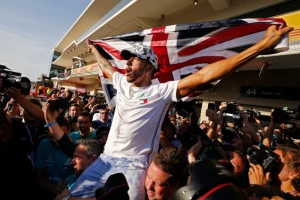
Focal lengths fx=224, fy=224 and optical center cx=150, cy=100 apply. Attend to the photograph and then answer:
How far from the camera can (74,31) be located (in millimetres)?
29641

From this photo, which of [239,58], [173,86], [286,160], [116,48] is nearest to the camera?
[239,58]

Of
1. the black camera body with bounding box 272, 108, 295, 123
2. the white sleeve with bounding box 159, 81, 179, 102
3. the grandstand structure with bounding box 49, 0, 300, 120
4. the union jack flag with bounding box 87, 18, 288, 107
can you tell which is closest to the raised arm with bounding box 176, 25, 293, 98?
the white sleeve with bounding box 159, 81, 179, 102

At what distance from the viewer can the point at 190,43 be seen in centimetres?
315

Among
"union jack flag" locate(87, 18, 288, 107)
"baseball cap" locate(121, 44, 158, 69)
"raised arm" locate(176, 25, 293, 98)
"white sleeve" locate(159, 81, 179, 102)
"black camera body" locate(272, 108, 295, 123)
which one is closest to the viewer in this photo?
"raised arm" locate(176, 25, 293, 98)

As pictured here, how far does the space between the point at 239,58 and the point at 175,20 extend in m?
12.1

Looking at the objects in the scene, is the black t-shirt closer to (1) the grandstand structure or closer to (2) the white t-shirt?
(2) the white t-shirt

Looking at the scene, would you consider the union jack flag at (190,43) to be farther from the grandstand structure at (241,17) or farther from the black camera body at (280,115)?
the grandstand structure at (241,17)

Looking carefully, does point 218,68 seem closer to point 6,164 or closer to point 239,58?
point 239,58

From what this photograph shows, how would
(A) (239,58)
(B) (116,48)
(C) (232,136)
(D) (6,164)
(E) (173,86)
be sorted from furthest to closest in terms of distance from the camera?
(B) (116,48) < (C) (232,136) < (D) (6,164) < (E) (173,86) < (A) (239,58)

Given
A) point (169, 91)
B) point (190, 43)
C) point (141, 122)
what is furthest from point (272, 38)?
point (190, 43)

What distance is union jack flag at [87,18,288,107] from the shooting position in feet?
8.93

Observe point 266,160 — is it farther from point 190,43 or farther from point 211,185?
point 190,43

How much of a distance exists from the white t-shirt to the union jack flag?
969 mm

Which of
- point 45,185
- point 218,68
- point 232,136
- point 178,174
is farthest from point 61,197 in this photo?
point 232,136
